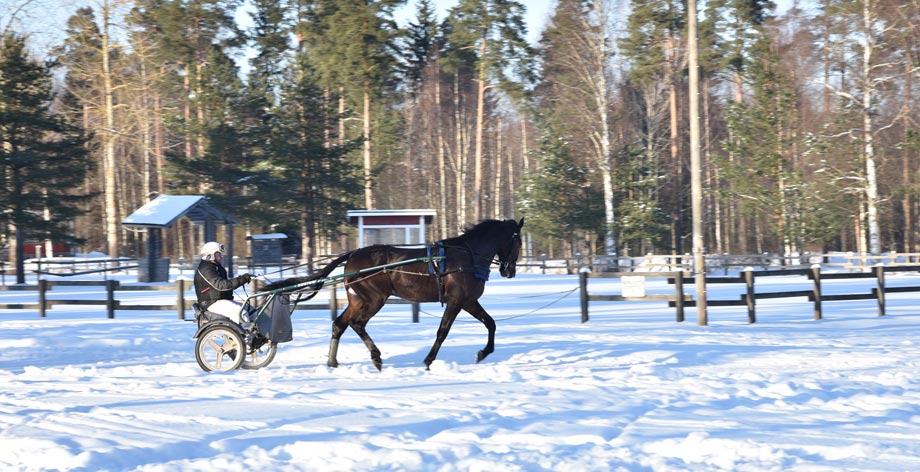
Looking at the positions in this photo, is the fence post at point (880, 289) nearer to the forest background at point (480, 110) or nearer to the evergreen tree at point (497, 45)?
the forest background at point (480, 110)

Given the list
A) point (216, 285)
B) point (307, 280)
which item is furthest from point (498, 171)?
point (216, 285)

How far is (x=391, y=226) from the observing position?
35.9 m

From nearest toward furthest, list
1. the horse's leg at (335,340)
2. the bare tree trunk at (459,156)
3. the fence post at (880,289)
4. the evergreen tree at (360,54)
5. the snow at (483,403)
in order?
the snow at (483,403)
the horse's leg at (335,340)
the fence post at (880,289)
the evergreen tree at (360,54)
the bare tree trunk at (459,156)

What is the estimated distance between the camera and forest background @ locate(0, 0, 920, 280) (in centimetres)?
3384

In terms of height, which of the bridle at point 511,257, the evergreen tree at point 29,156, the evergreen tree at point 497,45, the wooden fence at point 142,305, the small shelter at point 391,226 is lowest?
the wooden fence at point 142,305

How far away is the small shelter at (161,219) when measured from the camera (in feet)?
97.6

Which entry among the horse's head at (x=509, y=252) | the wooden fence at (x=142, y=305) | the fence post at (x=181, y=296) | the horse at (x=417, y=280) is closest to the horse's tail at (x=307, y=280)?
the horse at (x=417, y=280)

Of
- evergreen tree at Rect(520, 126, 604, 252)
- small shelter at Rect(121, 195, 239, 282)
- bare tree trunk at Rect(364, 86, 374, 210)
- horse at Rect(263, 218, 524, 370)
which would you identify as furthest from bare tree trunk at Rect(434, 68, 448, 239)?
horse at Rect(263, 218, 524, 370)

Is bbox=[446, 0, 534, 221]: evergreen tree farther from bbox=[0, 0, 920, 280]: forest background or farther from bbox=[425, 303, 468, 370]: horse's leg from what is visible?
bbox=[425, 303, 468, 370]: horse's leg

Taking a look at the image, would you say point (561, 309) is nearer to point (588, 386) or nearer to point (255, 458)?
point (588, 386)

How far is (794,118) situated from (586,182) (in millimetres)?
10657

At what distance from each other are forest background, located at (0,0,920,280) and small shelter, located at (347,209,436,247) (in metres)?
5.08

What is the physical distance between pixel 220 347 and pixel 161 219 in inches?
847

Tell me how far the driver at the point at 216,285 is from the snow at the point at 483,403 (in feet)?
2.47
